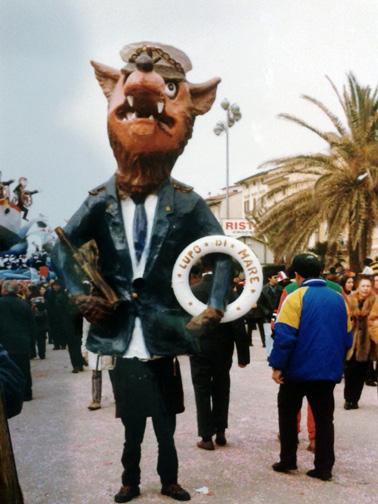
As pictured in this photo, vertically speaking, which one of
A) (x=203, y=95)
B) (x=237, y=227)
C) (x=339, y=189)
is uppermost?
(x=339, y=189)

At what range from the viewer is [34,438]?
6477 millimetres

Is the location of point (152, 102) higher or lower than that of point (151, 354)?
higher

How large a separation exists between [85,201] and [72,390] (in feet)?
18.9

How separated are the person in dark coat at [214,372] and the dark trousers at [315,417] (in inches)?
36.8

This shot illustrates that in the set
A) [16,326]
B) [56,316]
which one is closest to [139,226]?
[16,326]

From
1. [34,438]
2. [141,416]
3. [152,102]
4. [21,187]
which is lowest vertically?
[34,438]

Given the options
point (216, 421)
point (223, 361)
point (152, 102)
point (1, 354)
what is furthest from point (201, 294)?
point (1, 354)

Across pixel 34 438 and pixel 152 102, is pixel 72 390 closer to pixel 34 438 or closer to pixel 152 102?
pixel 34 438

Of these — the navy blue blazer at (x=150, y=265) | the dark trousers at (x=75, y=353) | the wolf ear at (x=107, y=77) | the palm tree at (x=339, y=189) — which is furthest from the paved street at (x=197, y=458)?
the palm tree at (x=339, y=189)

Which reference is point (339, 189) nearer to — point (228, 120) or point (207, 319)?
point (228, 120)

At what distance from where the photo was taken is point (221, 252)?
14.0 feet

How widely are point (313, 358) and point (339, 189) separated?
42.6 feet

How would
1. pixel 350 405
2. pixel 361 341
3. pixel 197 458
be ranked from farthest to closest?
pixel 361 341 → pixel 350 405 → pixel 197 458

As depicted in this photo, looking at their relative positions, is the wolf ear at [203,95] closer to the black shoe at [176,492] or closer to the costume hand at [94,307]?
the costume hand at [94,307]
